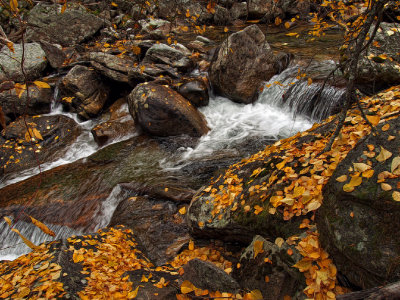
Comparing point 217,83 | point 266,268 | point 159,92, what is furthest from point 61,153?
point 266,268

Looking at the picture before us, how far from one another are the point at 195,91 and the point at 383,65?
5.59 meters

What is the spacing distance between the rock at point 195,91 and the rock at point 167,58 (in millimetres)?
1711

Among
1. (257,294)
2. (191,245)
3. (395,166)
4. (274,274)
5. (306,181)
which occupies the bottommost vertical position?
(191,245)

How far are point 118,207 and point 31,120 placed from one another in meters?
6.52

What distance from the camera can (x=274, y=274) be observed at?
2.41 metres

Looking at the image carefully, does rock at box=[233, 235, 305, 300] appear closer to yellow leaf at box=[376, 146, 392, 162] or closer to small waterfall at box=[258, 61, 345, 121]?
yellow leaf at box=[376, 146, 392, 162]

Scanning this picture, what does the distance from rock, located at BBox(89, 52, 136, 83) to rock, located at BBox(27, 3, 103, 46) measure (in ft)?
22.5

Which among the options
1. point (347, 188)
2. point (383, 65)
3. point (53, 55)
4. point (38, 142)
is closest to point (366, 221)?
point (347, 188)

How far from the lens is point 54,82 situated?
36.8ft

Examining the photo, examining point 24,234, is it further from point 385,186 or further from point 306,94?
point 306,94

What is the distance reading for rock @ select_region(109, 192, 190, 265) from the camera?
14.7ft

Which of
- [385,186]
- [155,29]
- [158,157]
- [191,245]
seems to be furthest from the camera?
[155,29]

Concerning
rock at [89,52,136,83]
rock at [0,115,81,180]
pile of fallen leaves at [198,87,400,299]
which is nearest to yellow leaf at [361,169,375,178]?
pile of fallen leaves at [198,87,400,299]

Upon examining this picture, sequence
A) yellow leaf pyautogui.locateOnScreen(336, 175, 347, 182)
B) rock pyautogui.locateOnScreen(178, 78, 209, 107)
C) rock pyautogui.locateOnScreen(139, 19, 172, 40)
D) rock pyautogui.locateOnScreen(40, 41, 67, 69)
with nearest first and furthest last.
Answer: yellow leaf pyautogui.locateOnScreen(336, 175, 347, 182)
rock pyautogui.locateOnScreen(178, 78, 209, 107)
rock pyautogui.locateOnScreen(40, 41, 67, 69)
rock pyautogui.locateOnScreen(139, 19, 172, 40)
